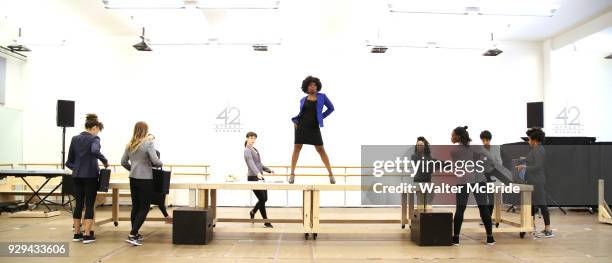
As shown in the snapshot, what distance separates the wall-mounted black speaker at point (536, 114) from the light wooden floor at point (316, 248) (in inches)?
121

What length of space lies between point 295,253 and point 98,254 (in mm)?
2069

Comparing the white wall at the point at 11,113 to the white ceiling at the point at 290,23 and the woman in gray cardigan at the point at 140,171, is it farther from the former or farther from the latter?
the woman in gray cardigan at the point at 140,171

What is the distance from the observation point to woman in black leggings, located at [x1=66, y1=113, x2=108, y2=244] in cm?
532

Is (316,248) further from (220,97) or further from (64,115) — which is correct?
(64,115)

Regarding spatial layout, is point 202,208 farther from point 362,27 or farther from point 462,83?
point 462,83

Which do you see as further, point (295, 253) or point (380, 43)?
point (380, 43)

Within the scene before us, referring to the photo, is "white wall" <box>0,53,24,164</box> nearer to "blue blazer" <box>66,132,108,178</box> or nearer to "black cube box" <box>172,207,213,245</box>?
"blue blazer" <box>66,132,108,178</box>

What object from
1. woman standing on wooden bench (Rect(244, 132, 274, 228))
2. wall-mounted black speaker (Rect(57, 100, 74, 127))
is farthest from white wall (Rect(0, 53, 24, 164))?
woman standing on wooden bench (Rect(244, 132, 274, 228))

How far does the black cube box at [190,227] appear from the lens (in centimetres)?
537

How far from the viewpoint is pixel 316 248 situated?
533 cm

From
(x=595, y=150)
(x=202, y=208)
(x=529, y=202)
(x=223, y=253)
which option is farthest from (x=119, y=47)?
(x=595, y=150)

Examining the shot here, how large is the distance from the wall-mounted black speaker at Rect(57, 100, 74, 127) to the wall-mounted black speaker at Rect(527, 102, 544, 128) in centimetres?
949

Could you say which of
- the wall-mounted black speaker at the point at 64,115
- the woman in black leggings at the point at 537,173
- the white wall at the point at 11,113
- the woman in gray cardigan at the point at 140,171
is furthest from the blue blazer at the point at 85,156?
the white wall at the point at 11,113

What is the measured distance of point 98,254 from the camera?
482cm
